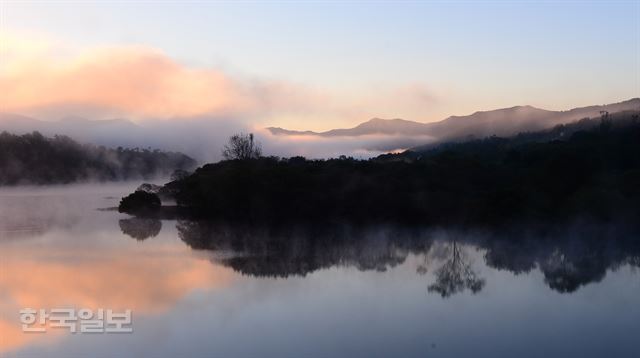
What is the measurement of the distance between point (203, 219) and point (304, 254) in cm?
914

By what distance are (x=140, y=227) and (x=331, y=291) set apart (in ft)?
37.7

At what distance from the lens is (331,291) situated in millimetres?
10133

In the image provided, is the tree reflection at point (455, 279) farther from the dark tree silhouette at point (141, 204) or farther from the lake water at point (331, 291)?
the dark tree silhouette at point (141, 204)

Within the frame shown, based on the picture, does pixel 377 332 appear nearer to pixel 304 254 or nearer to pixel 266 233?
pixel 304 254

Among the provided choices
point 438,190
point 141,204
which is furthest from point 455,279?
point 141,204

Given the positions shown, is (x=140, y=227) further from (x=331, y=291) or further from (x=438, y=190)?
(x=331, y=291)

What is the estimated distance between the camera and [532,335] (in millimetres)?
7816

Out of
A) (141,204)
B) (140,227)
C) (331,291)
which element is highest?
(141,204)

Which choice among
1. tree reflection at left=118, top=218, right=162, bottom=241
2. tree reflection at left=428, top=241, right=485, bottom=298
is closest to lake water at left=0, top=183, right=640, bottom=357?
tree reflection at left=428, top=241, right=485, bottom=298

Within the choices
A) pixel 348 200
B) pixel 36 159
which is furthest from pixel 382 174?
pixel 36 159

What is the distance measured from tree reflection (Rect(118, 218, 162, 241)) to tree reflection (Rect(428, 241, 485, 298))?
27.6 ft

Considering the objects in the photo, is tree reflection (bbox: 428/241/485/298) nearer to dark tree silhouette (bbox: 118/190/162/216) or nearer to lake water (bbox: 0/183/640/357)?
lake water (bbox: 0/183/640/357)

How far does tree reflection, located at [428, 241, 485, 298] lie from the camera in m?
10.5

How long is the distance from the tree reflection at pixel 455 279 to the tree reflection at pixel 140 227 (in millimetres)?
8423
